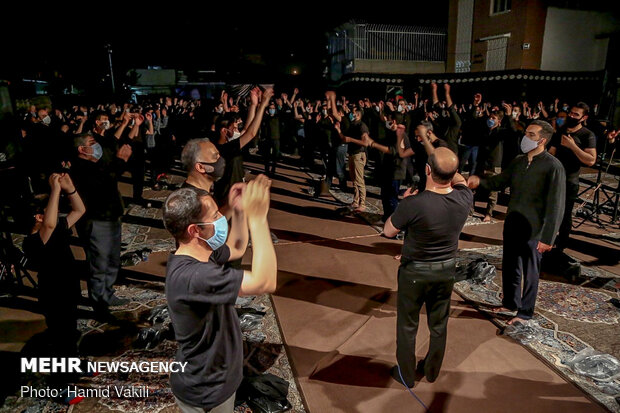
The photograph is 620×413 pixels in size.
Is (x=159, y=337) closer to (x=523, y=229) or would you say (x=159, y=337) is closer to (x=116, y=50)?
(x=523, y=229)

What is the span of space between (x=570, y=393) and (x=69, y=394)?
14.9ft

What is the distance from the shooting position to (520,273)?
15.0ft

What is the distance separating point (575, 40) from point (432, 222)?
2380cm

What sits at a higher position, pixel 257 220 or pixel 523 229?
pixel 257 220

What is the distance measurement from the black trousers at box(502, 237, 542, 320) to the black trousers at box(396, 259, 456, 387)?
152 cm

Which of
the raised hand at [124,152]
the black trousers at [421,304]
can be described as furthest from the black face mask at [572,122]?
the raised hand at [124,152]

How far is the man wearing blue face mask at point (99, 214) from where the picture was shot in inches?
185

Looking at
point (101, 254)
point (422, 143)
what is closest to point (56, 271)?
point (101, 254)

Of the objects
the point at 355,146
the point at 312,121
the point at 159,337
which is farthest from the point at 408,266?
the point at 312,121

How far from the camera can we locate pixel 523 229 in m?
4.36

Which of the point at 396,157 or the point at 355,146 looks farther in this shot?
the point at 355,146

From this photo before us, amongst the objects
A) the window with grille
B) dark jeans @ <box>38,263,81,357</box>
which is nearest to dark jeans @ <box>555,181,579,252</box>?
dark jeans @ <box>38,263,81,357</box>

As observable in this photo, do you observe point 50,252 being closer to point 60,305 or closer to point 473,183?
point 60,305

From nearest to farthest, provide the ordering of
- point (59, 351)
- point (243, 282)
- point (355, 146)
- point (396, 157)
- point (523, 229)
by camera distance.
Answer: point (243, 282)
point (59, 351)
point (523, 229)
point (396, 157)
point (355, 146)
